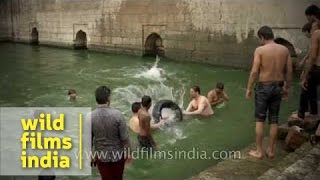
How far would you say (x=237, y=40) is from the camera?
15422 millimetres

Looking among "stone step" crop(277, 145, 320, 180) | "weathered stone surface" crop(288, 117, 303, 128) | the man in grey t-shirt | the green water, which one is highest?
the man in grey t-shirt

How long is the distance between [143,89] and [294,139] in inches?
274

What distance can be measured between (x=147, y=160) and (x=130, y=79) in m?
7.46

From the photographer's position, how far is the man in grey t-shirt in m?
4.20

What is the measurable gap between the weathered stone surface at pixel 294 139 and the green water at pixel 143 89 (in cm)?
135

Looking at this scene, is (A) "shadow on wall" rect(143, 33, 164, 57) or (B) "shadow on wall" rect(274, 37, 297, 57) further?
(A) "shadow on wall" rect(143, 33, 164, 57)

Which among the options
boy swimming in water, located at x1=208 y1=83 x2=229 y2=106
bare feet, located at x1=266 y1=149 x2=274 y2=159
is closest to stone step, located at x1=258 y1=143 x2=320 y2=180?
bare feet, located at x1=266 y1=149 x2=274 y2=159

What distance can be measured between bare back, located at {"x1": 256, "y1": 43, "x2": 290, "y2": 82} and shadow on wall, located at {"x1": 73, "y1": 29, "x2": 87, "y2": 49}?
18922 mm

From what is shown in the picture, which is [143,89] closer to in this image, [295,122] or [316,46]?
[295,122]

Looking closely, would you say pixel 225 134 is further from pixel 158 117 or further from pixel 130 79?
pixel 130 79

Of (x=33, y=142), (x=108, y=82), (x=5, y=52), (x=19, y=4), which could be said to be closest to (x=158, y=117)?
(x=33, y=142)

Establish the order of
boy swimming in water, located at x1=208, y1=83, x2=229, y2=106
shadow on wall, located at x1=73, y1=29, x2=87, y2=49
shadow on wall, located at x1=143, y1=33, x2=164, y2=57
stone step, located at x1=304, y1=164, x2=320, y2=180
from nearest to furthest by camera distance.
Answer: stone step, located at x1=304, y1=164, x2=320, y2=180, boy swimming in water, located at x1=208, y1=83, x2=229, y2=106, shadow on wall, located at x1=143, y1=33, x2=164, y2=57, shadow on wall, located at x1=73, y1=29, x2=87, y2=49

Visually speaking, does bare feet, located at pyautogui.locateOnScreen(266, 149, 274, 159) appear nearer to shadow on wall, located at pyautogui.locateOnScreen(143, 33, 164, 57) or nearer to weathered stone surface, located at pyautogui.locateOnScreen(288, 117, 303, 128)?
weathered stone surface, located at pyautogui.locateOnScreen(288, 117, 303, 128)

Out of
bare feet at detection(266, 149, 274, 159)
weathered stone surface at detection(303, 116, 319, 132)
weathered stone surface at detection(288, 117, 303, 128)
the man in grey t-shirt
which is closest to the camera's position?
the man in grey t-shirt
